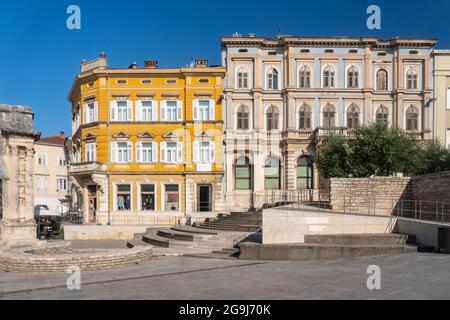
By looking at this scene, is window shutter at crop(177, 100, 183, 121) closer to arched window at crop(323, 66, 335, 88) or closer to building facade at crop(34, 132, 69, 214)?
arched window at crop(323, 66, 335, 88)

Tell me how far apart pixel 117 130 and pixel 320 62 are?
64.3 feet

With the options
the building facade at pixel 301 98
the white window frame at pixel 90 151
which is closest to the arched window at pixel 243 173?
the building facade at pixel 301 98

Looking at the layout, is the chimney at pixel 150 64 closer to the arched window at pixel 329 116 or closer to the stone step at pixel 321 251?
the arched window at pixel 329 116

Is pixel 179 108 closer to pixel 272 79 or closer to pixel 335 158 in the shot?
pixel 272 79

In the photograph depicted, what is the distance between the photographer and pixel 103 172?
1329 inches

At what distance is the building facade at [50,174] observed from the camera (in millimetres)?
53906

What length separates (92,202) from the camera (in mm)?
34188

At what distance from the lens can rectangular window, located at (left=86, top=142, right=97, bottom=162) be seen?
34.8m

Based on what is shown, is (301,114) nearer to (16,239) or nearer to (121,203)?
(121,203)

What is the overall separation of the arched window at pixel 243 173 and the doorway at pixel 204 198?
182 inches

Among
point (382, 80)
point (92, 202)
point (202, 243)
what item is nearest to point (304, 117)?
point (382, 80)

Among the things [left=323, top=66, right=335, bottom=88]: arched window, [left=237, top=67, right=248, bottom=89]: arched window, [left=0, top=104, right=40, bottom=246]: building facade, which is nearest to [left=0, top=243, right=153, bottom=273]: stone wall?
[left=0, top=104, right=40, bottom=246]: building facade

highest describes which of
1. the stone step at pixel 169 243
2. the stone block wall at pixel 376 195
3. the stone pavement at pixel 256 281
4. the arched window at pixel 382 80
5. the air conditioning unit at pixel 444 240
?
the arched window at pixel 382 80

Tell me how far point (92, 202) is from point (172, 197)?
6615 mm
